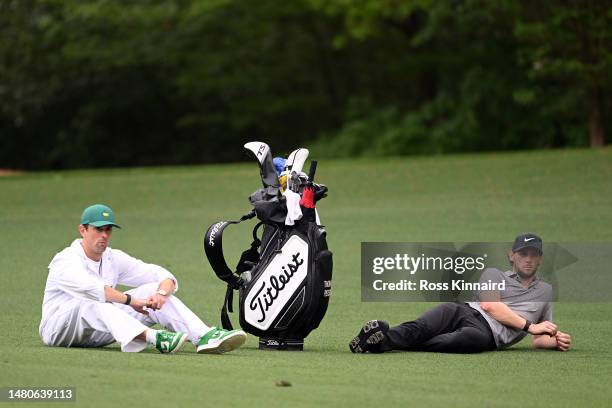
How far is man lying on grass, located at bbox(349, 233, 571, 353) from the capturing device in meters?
8.77

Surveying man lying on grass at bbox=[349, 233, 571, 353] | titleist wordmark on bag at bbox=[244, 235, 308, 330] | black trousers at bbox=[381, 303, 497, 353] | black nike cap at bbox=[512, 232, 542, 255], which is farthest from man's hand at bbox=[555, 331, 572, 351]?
titleist wordmark on bag at bbox=[244, 235, 308, 330]

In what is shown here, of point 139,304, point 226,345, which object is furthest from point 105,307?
point 226,345

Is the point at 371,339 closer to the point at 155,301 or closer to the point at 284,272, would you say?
the point at 284,272

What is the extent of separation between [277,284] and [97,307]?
1.20 meters

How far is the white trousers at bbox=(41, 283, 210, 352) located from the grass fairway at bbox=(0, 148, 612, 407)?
0.14 metres

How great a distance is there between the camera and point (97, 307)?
8.28m

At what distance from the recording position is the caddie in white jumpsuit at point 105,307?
817 centimetres

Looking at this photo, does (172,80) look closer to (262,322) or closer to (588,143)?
(588,143)

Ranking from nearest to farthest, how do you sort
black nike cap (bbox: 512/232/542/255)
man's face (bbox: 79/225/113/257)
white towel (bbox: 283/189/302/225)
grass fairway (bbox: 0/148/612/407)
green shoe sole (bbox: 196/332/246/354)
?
grass fairway (bbox: 0/148/612/407) → green shoe sole (bbox: 196/332/246/354) → man's face (bbox: 79/225/113/257) → white towel (bbox: 283/189/302/225) → black nike cap (bbox: 512/232/542/255)

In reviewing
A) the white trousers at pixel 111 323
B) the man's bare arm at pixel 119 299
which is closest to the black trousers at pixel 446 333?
the white trousers at pixel 111 323

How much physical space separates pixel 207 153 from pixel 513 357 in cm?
2968

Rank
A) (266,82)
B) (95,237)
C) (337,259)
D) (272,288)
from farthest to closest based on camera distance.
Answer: (266,82) < (337,259) < (272,288) < (95,237)

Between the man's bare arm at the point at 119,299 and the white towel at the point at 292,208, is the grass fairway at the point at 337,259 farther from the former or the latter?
the white towel at the point at 292,208

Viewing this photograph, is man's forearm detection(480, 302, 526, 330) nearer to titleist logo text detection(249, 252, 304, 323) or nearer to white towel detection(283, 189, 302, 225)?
titleist logo text detection(249, 252, 304, 323)
